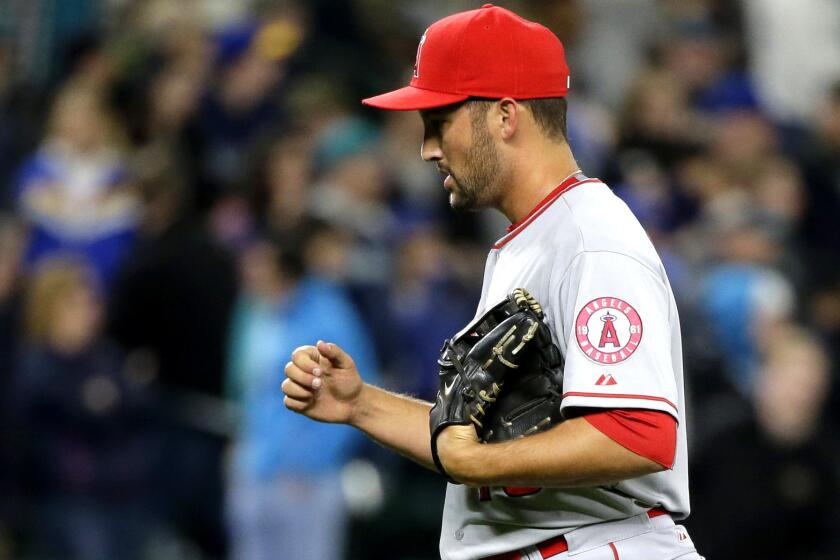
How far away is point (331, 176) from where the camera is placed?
8422mm

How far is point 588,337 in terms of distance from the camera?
3127mm

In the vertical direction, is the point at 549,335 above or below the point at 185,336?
above

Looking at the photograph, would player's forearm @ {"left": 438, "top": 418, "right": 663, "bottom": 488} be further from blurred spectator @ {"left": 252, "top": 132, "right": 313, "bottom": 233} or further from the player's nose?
blurred spectator @ {"left": 252, "top": 132, "right": 313, "bottom": 233}

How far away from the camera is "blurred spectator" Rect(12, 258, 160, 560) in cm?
733

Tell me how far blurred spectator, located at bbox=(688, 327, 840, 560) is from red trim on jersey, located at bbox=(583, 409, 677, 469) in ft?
13.1

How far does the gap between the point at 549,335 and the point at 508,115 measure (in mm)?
523

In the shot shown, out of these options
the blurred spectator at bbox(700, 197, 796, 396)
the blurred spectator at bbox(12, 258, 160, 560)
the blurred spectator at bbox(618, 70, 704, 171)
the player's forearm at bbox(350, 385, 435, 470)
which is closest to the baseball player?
the player's forearm at bbox(350, 385, 435, 470)

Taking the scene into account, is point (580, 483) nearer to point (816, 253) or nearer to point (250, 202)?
point (250, 202)

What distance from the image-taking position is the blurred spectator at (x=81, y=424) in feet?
24.0

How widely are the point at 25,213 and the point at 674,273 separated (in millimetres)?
3504

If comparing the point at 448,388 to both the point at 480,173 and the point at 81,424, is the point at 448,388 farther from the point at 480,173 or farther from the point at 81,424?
the point at 81,424

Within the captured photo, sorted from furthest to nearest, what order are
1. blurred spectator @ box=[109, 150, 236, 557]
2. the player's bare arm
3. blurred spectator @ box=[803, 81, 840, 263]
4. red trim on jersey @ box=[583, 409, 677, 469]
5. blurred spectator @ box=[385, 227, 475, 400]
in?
blurred spectator @ box=[803, 81, 840, 263] → blurred spectator @ box=[385, 227, 475, 400] → blurred spectator @ box=[109, 150, 236, 557] → the player's bare arm → red trim on jersey @ box=[583, 409, 677, 469]

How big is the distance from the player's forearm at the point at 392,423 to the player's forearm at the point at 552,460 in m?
0.56

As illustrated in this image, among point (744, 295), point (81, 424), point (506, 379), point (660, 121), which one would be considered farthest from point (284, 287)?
point (506, 379)
